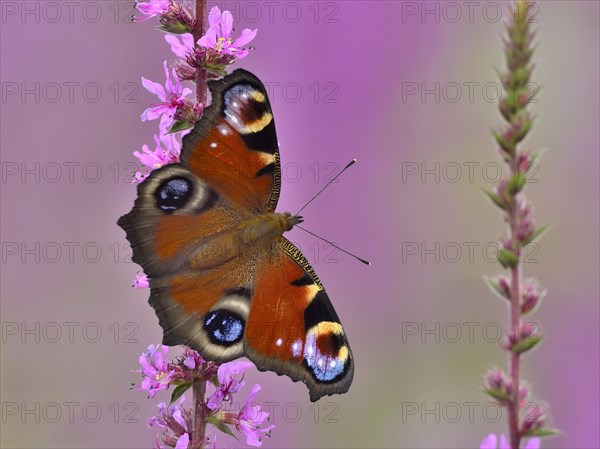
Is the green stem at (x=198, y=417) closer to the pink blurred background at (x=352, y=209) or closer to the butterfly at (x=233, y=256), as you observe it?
the butterfly at (x=233, y=256)

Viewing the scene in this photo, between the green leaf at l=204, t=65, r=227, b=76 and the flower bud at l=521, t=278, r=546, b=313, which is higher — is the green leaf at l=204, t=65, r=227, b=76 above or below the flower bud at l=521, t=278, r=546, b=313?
above

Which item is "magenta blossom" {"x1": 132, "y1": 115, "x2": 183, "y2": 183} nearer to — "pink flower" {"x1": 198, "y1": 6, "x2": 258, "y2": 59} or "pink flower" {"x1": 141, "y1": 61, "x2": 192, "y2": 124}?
"pink flower" {"x1": 141, "y1": 61, "x2": 192, "y2": 124}

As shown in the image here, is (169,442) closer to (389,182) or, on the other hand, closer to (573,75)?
(389,182)

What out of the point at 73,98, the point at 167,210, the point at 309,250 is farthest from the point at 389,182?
the point at 167,210

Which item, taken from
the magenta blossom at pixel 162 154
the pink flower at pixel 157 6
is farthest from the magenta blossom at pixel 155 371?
the pink flower at pixel 157 6

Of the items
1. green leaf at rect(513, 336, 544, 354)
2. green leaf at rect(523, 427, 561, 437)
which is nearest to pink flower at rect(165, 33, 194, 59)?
green leaf at rect(513, 336, 544, 354)

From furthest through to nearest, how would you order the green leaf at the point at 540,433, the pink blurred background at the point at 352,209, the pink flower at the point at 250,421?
the pink blurred background at the point at 352,209, the pink flower at the point at 250,421, the green leaf at the point at 540,433

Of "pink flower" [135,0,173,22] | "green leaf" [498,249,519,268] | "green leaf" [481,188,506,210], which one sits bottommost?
"green leaf" [498,249,519,268]
